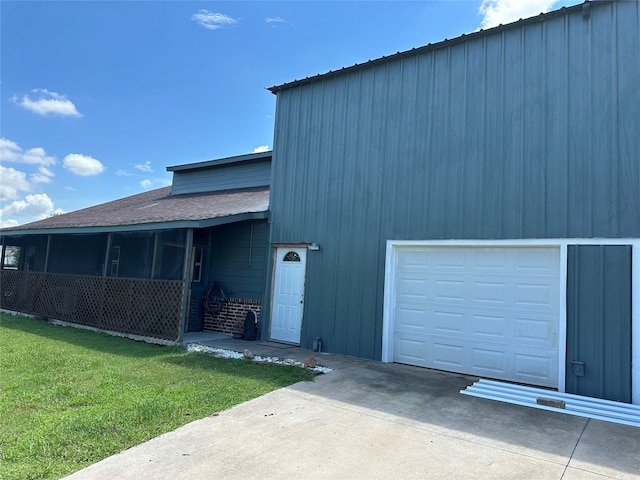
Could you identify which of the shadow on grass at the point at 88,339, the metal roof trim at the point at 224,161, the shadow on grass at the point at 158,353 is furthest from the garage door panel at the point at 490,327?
the metal roof trim at the point at 224,161

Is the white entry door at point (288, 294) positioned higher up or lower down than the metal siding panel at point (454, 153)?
lower down

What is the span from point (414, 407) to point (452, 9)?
6993mm

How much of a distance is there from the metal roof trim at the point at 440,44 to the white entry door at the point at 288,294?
12.3 ft

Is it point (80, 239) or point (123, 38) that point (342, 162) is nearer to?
point (123, 38)

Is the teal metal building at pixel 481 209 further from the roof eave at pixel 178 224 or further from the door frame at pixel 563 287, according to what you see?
the roof eave at pixel 178 224

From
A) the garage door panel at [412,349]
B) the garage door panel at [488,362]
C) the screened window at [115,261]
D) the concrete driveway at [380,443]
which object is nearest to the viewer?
the concrete driveway at [380,443]

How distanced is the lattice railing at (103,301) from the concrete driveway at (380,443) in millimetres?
4428

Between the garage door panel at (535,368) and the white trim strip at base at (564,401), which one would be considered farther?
the garage door panel at (535,368)

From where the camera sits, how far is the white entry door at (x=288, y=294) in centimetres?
887

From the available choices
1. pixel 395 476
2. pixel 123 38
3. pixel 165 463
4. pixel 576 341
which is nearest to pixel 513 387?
pixel 576 341

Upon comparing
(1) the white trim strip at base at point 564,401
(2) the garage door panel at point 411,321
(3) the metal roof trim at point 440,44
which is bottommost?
(1) the white trim strip at base at point 564,401

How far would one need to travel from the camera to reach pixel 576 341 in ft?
19.0

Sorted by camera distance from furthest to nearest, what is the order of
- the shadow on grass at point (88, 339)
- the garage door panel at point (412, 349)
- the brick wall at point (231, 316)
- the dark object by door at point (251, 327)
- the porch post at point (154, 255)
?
the porch post at point (154, 255) → the brick wall at point (231, 316) → the dark object by door at point (251, 327) → the shadow on grass at point (88, 339) → the garage door panel at point (412, 349)

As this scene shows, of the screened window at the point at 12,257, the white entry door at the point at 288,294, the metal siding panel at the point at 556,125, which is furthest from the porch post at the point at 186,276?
the screened window at the point at 12,257
